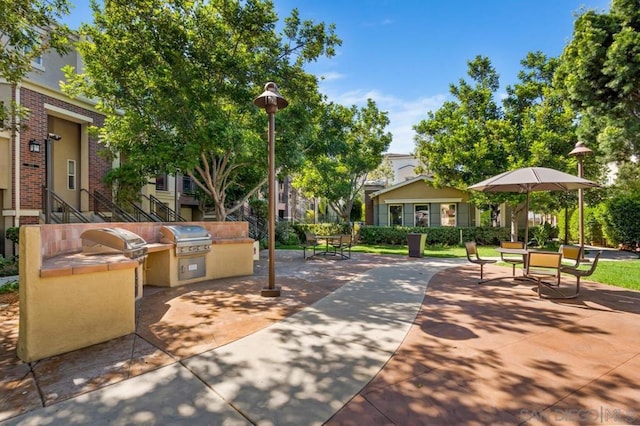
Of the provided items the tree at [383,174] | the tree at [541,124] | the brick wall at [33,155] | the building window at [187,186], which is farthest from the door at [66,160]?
the tree at [383,174]

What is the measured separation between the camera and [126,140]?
33.6 ft

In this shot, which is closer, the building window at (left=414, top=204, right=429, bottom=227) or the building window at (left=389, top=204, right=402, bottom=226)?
the building window at (left=414, top=204, right=429, bottom=227)

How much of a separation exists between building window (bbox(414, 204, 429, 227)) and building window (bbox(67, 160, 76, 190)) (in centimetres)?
1911

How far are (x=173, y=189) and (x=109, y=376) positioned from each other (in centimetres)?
1597

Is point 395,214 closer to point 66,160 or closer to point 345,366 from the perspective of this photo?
point 66,160

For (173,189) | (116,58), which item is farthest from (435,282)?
(173,189)

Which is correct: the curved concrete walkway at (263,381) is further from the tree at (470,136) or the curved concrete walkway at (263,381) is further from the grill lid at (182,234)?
the tree at (470,136)

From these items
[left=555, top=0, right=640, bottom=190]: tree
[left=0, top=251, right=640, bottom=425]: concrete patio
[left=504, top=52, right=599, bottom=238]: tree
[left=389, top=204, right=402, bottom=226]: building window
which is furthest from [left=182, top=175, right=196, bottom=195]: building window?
[left=555, top=0, right=640, bottom=190]: tree

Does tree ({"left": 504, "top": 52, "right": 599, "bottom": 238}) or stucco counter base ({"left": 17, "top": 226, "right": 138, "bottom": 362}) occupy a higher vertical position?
tree ({"left": 504, "top": 52, "right": 599, "bottom": 238})

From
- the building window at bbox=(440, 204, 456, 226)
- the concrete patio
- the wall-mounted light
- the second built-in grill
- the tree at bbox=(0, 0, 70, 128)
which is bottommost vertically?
the concrete patio

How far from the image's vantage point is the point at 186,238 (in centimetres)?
734

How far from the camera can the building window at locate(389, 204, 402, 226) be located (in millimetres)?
23311

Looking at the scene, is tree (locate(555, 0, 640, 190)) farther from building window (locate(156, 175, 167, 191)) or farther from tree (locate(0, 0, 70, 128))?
building window (locate(156, 175, 167, 191))

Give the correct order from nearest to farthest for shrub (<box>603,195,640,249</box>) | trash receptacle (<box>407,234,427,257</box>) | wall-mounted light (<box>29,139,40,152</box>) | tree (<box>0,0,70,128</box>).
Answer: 1. tree (<box>0,0,70,128</box>)
2. wall-mounted light (<box>29,139,40,152</box>)
3. trash receptacle (<box>407,234,427,257</box>)
4. shrub (<box>603,195,640,249</box>)
